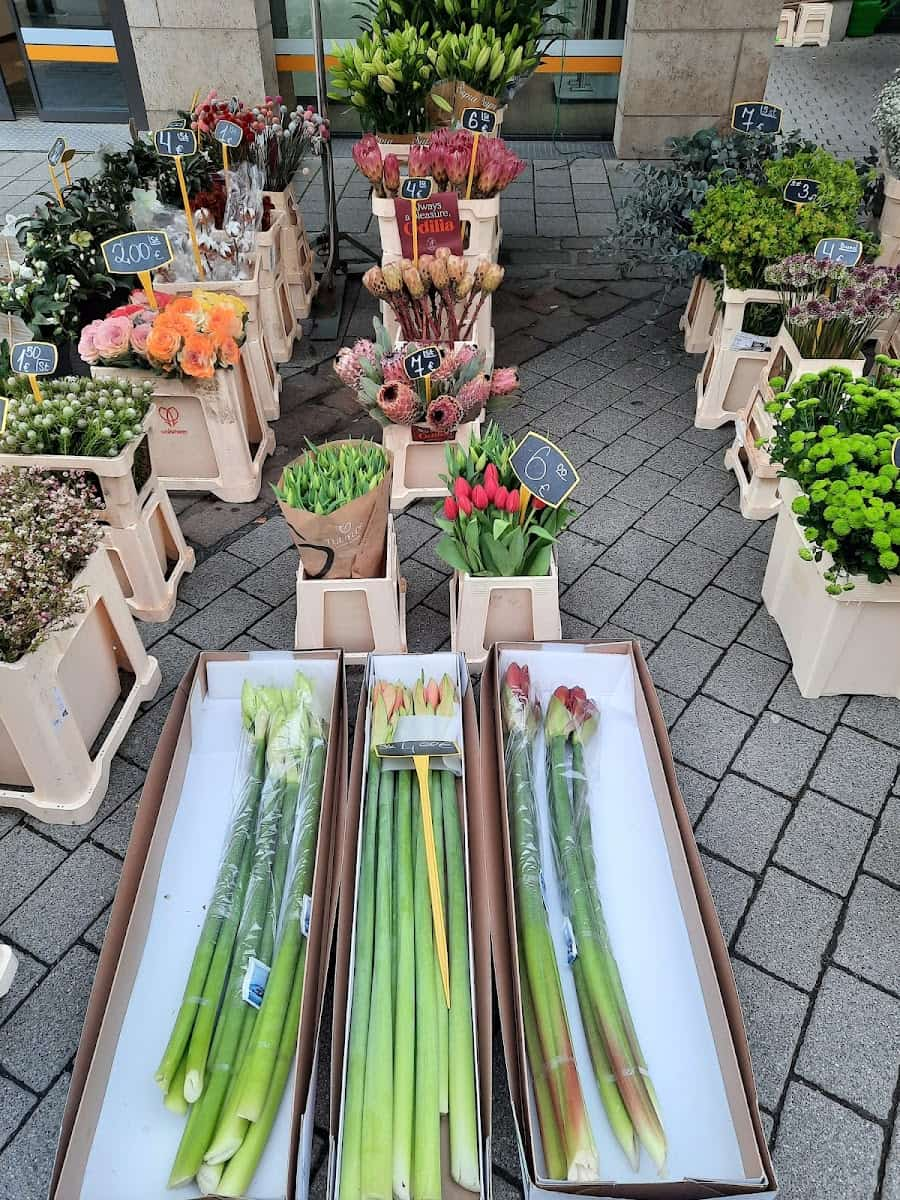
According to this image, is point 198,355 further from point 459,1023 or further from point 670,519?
point 459,1023

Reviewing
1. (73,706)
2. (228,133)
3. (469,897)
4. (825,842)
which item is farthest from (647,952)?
(228,133)

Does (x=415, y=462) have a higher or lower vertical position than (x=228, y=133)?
lower

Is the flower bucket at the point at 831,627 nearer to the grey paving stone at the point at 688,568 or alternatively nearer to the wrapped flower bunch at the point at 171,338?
the grey paving stone at the point at 688,568

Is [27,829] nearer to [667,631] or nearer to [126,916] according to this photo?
[126,916]

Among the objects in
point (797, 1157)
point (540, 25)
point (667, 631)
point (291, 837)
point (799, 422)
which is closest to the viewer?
point (797, 1157)

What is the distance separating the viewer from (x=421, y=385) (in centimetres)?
316

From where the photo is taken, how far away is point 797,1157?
177 cm

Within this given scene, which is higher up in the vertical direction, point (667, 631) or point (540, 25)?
point (540, 25)

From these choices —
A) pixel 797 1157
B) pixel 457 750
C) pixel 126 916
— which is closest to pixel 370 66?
pixel 457 750

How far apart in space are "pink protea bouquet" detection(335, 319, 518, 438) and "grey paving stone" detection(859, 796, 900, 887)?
1990mm

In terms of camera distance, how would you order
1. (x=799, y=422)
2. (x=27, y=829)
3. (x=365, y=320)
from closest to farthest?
(x=27, y=829)
(x=799, y=422)
(x=365, y=320)

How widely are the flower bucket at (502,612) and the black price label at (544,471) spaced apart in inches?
12.3

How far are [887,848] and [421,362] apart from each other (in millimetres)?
2197

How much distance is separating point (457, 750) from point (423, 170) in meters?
2.91
